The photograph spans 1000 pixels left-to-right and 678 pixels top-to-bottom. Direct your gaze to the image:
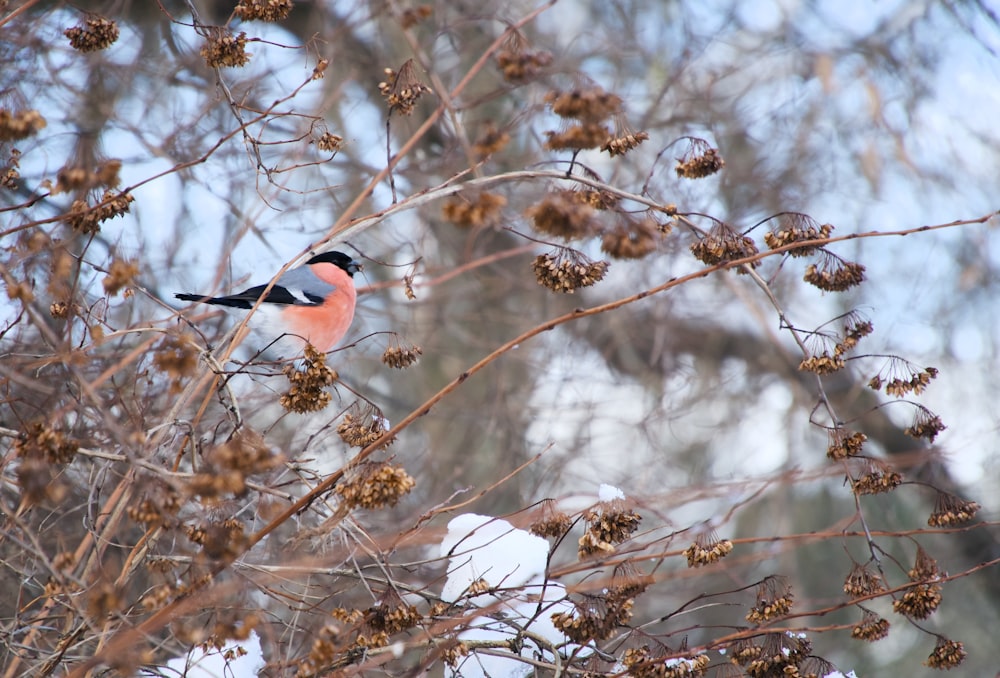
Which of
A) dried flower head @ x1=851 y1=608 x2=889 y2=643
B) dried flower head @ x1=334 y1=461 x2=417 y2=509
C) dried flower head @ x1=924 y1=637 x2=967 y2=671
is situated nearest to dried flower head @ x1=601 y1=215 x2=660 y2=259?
dried flower head @ x1=334 y1=461 x2=417 y2=509

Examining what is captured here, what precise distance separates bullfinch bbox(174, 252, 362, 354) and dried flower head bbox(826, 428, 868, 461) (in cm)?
143

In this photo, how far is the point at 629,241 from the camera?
1347 millimetres

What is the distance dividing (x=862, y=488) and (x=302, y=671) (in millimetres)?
1150

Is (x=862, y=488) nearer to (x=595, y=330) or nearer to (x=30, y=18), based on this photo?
(x=30, y=18)

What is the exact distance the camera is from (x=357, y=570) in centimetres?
151

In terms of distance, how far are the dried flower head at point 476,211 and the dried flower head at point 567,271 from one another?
1.08 ft

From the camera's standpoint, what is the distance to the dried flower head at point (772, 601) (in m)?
1.65

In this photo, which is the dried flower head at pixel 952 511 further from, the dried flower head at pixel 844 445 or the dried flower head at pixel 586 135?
the dried flower head at pixel 586 135

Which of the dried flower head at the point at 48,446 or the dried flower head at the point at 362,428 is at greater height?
the dried flower head at the point at 362,428

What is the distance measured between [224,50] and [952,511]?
1758 mm

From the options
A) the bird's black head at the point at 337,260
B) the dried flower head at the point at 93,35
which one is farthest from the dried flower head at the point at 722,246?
the bird's black head at the point at 337,260

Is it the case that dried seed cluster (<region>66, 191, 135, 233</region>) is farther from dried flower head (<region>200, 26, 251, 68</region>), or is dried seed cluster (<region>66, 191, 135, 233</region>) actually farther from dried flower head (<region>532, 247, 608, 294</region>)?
dried flower head (<region>532, 247, 608, 294</region>)

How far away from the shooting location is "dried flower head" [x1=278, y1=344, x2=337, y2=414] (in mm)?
1487

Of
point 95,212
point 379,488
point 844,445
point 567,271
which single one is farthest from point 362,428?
point 844,445
